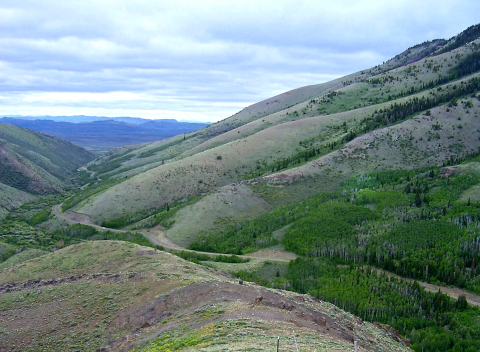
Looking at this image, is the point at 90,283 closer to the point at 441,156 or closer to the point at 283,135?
the point at 441,156

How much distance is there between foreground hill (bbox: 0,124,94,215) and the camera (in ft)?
313

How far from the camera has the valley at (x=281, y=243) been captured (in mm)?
23578

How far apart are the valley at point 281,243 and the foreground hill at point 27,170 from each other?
2.61ft

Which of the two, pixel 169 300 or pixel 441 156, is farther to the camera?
pixel 441 156

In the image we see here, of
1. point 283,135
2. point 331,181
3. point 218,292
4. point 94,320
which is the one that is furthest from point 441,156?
point 94,320

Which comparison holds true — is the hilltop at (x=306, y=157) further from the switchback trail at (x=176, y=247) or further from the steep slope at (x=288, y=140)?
the switchback trail at (x=176, y=247)

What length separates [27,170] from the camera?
4478 inches

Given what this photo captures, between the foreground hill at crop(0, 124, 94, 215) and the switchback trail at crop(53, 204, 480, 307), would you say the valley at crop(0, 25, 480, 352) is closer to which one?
the switchback trail at crop(53, 204, 480, 307)

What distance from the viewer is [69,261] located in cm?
3594

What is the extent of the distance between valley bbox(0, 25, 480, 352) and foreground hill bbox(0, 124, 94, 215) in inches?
31.3

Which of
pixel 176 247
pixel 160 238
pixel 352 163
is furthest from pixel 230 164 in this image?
pixel 176 247

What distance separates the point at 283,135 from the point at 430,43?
107 m

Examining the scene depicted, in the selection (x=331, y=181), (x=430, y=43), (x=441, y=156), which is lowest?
(x=331, y=181)

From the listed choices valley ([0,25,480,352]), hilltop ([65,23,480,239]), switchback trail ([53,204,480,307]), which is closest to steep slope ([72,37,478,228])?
hilltop ([65,23,480,239])
